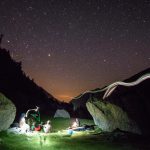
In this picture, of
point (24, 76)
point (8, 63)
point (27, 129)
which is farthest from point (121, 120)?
point (24, 76)

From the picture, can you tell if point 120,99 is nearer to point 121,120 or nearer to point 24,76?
point 121,120

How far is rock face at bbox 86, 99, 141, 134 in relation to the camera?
17323 mm

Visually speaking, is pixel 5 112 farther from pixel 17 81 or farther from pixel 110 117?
pixel 17 81

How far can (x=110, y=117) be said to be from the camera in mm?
19500

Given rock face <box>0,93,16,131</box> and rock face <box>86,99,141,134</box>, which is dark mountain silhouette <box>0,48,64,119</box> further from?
rock face <box>86,99,141,134</box>

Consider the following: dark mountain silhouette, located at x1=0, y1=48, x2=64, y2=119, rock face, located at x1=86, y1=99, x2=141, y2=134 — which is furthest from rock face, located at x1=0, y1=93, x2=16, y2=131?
dark mountain silhouette, located at x1=0, y1=48, x2=64, y2=119

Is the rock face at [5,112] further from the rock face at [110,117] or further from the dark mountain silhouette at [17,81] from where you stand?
the dark mountain silhouette at [17,81]

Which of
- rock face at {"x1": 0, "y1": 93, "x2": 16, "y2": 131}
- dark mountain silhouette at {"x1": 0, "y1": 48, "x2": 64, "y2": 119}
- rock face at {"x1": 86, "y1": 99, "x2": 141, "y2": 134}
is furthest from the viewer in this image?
dark mountain silhouette at {"x1": 0, "y1": 48, "x2": 64, "y2": 119}

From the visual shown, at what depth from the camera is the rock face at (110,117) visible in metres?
17.3

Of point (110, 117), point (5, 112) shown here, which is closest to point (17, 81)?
point (5, 112)

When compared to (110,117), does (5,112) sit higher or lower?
higher

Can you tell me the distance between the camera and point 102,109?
66.9 feet

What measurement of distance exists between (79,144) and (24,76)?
71.3 m

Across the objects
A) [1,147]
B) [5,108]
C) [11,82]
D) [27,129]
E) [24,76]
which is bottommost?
[1,147]
